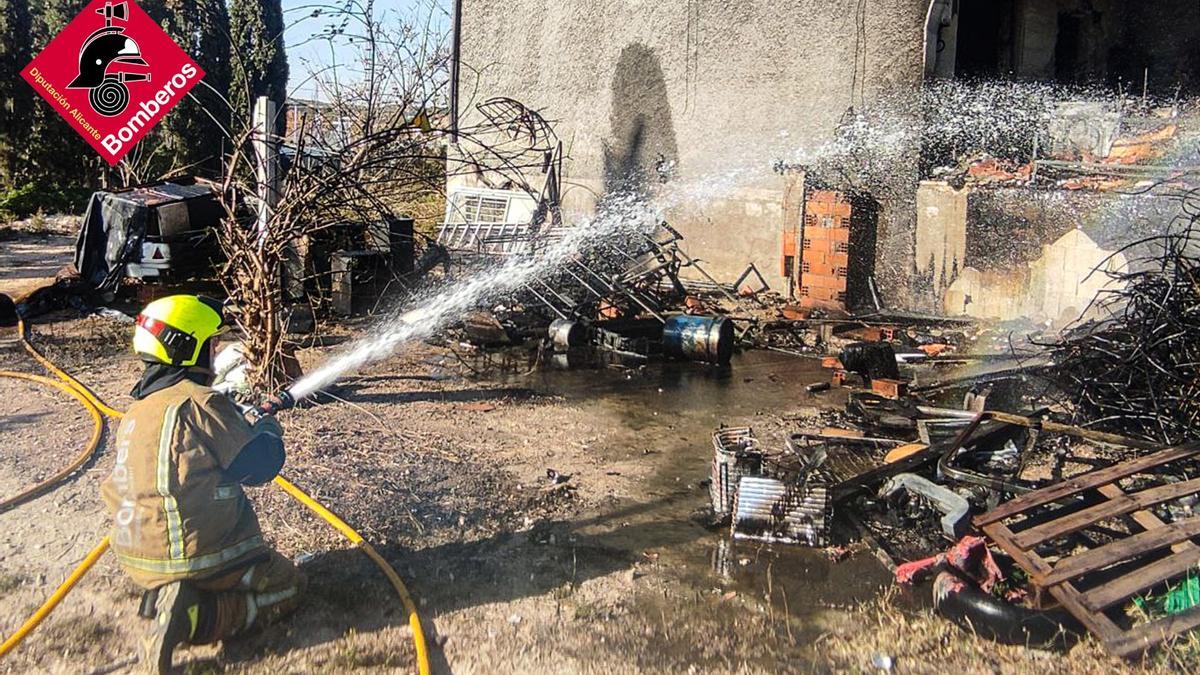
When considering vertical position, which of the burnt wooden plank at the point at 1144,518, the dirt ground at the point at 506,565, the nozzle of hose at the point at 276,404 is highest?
the nozzle of hose at the point at 276,404

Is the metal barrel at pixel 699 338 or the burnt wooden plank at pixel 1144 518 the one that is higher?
the metal barrel at pixel 699 338

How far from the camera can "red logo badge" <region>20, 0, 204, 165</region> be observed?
13.3 meters

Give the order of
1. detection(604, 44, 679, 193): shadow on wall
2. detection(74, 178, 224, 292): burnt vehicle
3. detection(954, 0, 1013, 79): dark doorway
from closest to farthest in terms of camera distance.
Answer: detection(74, 178, 224, 292): burnt vehicle, detection(954, 0, 1013, 79): dark doorway, detection(604, 44, 679, 193): shadow on wall

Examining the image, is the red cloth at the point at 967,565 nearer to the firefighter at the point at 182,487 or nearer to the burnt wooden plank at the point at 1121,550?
the burnt wooden plank at the point at 1121,550

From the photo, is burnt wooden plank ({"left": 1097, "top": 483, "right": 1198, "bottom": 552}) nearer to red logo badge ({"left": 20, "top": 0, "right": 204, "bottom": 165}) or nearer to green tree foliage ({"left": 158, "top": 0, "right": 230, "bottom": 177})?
red logo badge ({"left": 20, "top": 0, "right": 204, "bottom": 165})

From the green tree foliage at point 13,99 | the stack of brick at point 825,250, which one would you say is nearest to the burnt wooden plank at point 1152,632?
the stack of brick at point 825,250

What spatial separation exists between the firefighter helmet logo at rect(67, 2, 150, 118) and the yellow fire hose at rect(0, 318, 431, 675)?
331 inches

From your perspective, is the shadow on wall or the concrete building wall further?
the shadow on wall

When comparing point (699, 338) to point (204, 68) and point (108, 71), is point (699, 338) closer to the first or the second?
point (108, 71)

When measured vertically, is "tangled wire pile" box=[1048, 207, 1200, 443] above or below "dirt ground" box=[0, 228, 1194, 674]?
above

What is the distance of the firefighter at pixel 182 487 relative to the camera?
3385mm

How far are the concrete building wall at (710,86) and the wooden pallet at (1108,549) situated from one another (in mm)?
6488

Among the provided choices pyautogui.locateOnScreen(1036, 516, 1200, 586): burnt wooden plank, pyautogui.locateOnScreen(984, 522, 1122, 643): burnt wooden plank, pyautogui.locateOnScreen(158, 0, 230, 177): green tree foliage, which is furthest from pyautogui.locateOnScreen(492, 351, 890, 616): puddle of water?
pyautogui.locateOnScreen(158, 0, 230, 177): green tree foliage

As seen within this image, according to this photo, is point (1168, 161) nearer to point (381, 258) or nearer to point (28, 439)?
point (381, 258)
